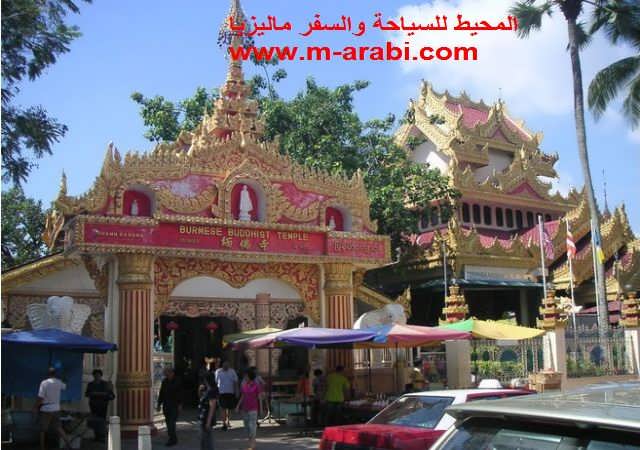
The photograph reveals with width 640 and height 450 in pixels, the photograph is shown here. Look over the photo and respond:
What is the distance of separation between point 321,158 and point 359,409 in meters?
11.2

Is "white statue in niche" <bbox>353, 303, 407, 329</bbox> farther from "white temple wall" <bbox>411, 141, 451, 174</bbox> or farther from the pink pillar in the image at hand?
"white temple wall" <bbox>411, 141, 451, 174</bbox>

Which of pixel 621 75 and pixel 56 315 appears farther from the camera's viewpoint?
pixel 621 75

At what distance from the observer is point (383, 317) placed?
19.1m

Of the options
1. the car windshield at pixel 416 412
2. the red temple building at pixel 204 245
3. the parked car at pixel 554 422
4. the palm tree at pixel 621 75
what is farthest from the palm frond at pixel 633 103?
the parked car at pixel 554 422

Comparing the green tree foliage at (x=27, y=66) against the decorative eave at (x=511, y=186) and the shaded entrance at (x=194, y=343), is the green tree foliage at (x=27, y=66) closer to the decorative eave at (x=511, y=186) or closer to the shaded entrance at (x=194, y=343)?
the shaded entrance at (x=194, y=343)

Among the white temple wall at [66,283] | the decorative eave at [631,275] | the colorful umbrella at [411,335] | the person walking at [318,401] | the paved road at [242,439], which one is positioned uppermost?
the decorative eave at [631,275]

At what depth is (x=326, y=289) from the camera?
683 inches

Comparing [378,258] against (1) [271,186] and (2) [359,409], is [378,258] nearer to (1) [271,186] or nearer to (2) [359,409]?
(1) [271,186]

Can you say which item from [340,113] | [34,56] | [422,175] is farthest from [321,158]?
[34,56]

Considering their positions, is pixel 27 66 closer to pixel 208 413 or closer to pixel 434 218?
pixel 208 413

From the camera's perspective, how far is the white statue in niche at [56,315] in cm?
1513

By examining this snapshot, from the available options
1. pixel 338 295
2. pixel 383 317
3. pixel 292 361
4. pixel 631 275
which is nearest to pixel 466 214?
pixel 631 275

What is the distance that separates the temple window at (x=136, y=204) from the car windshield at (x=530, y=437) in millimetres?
12561

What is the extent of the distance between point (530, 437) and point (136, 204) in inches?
514
